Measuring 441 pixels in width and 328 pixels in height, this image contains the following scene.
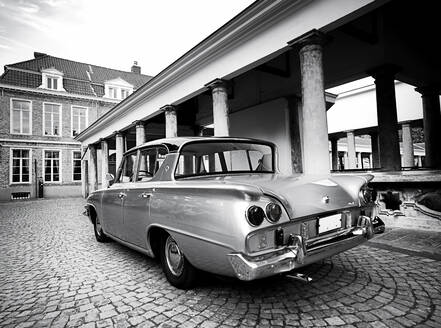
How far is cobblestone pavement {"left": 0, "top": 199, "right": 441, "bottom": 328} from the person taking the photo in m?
2.04

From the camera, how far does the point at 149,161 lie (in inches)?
130

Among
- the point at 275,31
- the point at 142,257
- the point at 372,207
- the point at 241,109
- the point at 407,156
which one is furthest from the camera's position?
the point at 407,156

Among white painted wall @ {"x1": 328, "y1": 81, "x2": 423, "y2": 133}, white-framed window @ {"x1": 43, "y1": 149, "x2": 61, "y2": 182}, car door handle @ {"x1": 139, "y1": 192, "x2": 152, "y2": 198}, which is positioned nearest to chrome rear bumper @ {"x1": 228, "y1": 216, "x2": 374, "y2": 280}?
car door handle @ {"x1": 139, "y1": 192, "x2": 152, "y2": 198}

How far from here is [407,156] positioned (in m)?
14.4

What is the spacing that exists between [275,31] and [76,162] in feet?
72.7

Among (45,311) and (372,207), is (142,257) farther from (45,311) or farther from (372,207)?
(372,207)

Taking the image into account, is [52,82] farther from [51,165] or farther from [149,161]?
[149,161]

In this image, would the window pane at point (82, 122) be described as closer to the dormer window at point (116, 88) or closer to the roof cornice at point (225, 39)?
the dormer window at point (116, 88)

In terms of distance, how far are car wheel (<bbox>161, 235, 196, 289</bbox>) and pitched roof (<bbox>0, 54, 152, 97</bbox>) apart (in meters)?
24.1

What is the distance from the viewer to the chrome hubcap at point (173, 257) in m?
2.63

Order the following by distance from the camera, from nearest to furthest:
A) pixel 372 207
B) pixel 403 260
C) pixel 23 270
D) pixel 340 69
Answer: pixel 372 207
pixel 403 260
pixel 23 270
pixel 340 69

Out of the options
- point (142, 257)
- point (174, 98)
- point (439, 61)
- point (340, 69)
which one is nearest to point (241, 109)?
point (174, 98)

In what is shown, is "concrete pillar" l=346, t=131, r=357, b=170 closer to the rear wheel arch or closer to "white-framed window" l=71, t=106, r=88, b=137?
the rear wheel arch

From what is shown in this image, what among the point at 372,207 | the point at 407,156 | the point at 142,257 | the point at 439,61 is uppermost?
the point at 439,61
